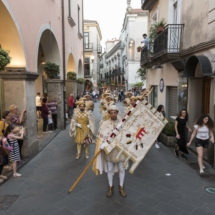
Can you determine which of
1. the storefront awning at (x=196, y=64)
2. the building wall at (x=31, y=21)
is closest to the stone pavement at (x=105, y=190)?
the storefront awning at (x=196, y=64)

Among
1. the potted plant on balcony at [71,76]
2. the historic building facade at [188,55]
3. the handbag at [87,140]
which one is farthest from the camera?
the potted plant on balcony at [71,76]

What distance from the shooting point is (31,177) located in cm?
598

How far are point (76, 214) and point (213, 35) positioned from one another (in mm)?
6005

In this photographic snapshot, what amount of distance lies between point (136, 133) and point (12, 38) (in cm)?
456

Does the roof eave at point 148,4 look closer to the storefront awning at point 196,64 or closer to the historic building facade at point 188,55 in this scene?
the historic building facade at point 188,55

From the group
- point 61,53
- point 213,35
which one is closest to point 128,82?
point 61,53

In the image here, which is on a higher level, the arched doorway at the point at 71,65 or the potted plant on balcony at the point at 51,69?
the arched doorway at the point at 71,65

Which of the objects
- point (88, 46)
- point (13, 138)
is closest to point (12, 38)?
point (13, 138)

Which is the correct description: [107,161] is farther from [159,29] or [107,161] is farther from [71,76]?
[71,76]

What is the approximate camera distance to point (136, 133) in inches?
177

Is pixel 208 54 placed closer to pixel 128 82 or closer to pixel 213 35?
pixel 213 35

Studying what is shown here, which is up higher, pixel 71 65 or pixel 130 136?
pixel 71 65

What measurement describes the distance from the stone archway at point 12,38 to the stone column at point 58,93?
15.4ft

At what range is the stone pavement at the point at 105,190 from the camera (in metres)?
4.39
